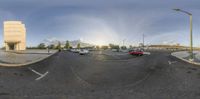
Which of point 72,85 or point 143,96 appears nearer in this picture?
point 143,96

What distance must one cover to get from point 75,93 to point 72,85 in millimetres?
2130

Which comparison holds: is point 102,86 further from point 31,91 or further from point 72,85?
point 31,91

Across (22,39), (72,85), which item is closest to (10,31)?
(22,39)

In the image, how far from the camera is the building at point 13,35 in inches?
4530

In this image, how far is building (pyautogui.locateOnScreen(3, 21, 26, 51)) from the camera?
115m

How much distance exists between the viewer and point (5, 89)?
37.0 feet

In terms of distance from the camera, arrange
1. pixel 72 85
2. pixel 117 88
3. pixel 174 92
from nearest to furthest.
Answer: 1. pixel 174 92
2. pixel 117 88
3. pixel 72 85

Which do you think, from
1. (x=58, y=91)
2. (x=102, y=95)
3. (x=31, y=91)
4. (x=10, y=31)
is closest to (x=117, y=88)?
(x=102, y=95)

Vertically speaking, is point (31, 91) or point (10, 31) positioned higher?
point (10, 31)

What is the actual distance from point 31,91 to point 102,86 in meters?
3.40

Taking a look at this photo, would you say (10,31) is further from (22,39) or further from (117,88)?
(117,88)

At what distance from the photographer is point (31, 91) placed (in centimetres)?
1090

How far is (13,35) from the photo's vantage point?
11775 centimetres

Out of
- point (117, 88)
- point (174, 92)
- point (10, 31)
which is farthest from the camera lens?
point (10, 31)
